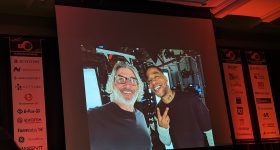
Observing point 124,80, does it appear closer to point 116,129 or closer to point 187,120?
point 116,129

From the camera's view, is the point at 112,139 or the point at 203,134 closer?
the point at 112,139

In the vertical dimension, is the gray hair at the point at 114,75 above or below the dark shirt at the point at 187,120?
above

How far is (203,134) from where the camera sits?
372cm

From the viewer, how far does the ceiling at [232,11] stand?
361cm

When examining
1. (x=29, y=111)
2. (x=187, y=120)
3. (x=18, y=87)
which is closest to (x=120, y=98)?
(x=187, y=120)

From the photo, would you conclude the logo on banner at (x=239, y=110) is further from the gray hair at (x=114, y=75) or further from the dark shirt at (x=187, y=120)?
the gray hair at (x=114, y=75)

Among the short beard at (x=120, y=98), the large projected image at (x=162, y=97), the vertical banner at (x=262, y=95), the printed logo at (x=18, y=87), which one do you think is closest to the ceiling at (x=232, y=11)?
the vertical banner at (x=262, y=95)

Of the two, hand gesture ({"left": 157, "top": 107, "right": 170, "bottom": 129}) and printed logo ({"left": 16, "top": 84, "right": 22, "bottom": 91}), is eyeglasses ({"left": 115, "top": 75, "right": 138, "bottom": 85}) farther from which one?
printed logo ({"left": 16, "top": 84, "right": 22, "bottom": 91})

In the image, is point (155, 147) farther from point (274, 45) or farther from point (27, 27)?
point (274, 45)

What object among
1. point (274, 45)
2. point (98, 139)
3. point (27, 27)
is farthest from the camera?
point (274, 45)

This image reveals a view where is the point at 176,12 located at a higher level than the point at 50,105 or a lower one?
higher

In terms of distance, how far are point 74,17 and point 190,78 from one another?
143cm

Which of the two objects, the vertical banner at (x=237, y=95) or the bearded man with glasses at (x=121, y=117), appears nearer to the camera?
the bearded man with glasses at (x=121, y=117)

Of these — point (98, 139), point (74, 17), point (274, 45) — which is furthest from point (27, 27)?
point (274, 45)
